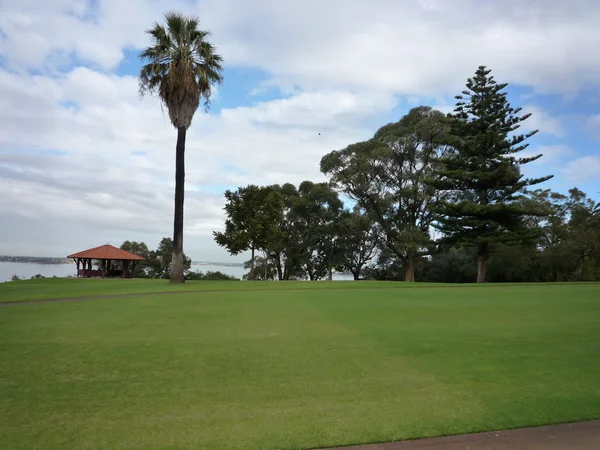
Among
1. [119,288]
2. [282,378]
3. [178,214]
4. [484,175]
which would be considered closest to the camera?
[282,378]

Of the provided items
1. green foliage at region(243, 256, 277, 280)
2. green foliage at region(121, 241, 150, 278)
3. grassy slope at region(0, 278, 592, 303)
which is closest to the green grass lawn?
grassy slope at region(0, 278, 592, 303)

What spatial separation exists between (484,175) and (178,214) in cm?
2233

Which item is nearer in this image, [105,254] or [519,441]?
[519,441]

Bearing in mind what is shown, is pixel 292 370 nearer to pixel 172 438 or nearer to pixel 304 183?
pixel 172 438

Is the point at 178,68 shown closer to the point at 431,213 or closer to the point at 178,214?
the point at 178,214

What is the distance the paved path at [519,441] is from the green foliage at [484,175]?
29.1m

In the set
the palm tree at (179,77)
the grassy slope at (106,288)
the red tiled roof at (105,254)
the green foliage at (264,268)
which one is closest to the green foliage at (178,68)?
the palm tree at (179,77)

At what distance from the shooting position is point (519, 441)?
3.98 meters

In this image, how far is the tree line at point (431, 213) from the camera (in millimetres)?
32812

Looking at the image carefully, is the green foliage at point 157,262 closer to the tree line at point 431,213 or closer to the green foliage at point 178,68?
the tree line at point 431,213

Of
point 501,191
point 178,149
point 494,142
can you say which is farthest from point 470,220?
point 178,149

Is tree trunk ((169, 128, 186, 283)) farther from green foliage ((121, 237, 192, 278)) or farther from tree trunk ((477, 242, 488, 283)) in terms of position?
green foliage ((121, 237, 192, 278))

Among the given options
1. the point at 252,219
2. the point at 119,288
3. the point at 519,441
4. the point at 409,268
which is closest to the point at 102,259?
the point at 252,219

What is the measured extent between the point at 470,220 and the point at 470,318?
23947mm
